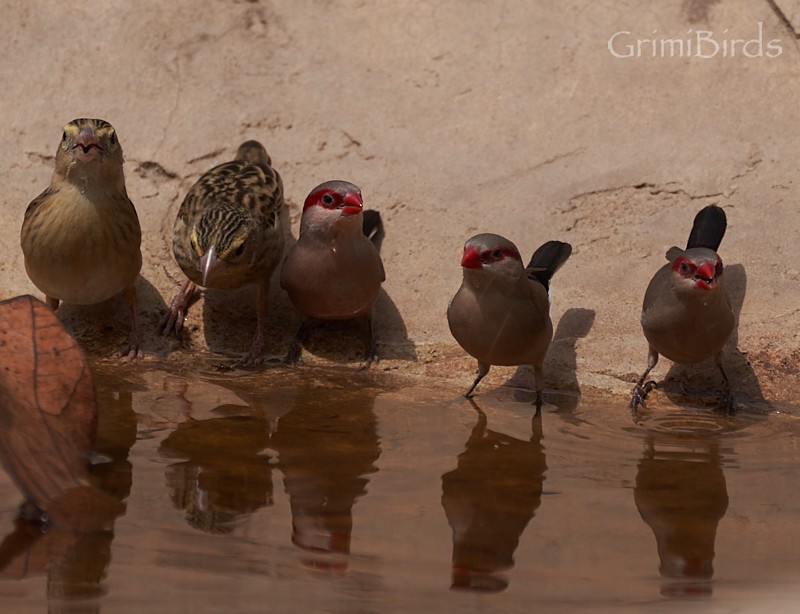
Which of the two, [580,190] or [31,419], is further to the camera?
[580,190]

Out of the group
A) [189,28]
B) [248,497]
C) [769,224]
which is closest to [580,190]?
[769,224]

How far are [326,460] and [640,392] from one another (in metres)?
1.85

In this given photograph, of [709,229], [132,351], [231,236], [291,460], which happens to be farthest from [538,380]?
[132,351]

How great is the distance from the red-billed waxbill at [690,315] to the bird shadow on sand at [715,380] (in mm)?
119

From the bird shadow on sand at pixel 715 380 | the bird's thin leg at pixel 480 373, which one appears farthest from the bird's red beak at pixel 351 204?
the bird shadow on sand at pixel 715 380

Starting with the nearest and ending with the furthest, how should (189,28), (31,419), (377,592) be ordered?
(377,592)
(31,419)
(189,28)

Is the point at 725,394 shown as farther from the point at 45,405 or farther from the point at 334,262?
the point at 45,405

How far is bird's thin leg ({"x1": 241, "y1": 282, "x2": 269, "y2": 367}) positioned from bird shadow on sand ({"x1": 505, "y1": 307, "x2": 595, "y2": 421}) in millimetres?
1345

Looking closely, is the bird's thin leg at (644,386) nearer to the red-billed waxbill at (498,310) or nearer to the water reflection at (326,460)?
the red-billed waxbill at (498,310)

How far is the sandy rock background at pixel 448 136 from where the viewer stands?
21.3 feet

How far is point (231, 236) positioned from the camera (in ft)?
20.0

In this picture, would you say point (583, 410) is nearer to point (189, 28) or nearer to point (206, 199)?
point (206, 199)

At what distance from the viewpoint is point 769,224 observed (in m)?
6.65

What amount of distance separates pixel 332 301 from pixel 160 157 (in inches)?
71.2
